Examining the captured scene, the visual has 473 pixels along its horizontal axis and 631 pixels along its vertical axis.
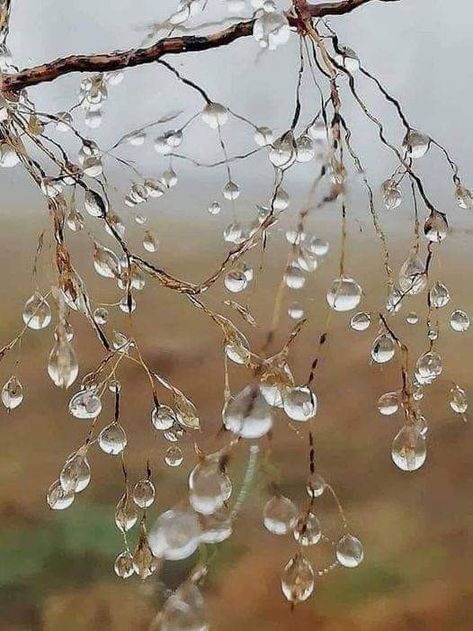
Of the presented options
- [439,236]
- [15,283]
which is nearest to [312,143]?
[439,236]

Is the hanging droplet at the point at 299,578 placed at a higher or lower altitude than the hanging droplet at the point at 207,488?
lower

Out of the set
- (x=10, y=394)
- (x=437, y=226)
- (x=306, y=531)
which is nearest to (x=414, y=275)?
(x=437, y=226)

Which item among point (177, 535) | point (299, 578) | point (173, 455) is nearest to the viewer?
point (177, 535)

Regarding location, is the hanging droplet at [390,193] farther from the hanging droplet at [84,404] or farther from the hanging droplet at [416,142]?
the hanging droplet at [84,404]

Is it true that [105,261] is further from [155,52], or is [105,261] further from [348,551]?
[348,551]

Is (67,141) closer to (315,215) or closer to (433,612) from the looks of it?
(315,215)

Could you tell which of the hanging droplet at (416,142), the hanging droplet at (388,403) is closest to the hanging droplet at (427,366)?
the hanging droplet at (388,403)
